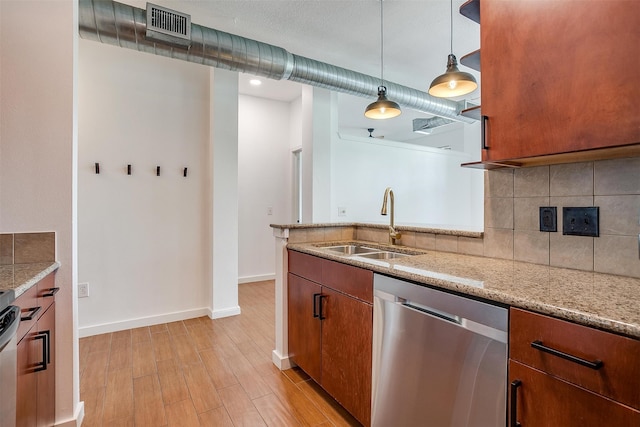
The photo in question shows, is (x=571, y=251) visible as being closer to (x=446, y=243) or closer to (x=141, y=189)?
(x=446, y=243)

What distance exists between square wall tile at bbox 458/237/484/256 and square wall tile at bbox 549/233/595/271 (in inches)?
13.0

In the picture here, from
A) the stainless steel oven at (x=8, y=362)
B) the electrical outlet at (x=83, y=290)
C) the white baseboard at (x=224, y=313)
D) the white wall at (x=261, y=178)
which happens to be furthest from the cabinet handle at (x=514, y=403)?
the white wall at (x=261, y=178)

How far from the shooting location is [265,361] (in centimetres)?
244

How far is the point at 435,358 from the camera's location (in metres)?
1.24

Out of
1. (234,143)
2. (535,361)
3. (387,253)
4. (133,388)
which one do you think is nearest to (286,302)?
(387,253)

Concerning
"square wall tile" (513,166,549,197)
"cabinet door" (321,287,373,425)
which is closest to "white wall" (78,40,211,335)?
"cabinet door" (321,287,373,425)

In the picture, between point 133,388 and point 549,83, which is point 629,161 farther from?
point 133,388

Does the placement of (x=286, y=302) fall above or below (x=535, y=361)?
below

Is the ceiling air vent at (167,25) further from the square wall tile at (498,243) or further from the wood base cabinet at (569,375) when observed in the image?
the wood base cabinet at (569,375)

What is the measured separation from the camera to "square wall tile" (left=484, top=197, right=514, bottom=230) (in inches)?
63.1

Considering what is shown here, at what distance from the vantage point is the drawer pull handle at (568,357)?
2.61 feet

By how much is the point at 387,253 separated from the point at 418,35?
2.12 m

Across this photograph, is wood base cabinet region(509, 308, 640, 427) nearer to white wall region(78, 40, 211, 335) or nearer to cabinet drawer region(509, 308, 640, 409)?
cabinet drawer region(509, 308, 640, 409)

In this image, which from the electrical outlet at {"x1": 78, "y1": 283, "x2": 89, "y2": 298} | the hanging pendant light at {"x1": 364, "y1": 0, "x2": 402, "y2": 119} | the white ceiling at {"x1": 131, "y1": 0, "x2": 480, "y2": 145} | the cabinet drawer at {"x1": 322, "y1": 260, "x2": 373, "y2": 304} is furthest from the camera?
the electrical outlet at {"x1": 78, "y1": 283, "x2": 89, "y2": 298}
